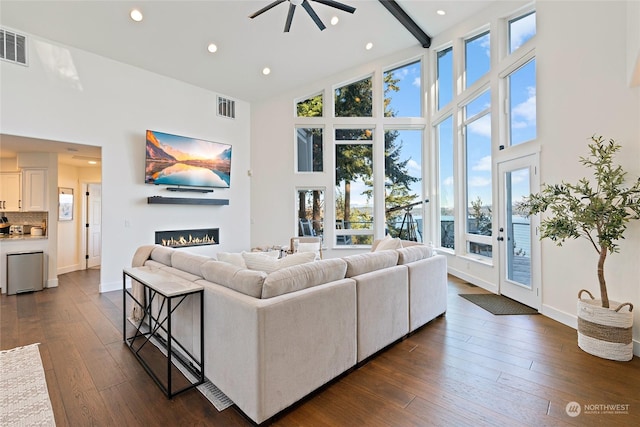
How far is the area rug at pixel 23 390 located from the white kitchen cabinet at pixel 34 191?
135 inches

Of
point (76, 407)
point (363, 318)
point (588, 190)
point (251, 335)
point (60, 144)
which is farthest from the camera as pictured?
point (60, 144)

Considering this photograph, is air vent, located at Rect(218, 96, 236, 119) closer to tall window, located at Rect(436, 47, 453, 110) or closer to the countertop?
the countertop

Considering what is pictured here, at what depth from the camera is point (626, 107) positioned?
2.76 meters

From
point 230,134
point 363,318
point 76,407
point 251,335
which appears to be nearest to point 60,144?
point 230,134

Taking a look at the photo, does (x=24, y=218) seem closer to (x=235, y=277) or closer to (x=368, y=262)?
(x=235, y=277)

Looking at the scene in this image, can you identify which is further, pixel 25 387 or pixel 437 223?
pixel 437 223

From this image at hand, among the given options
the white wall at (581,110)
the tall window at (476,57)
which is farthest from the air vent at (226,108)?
the white wall at (581,110)

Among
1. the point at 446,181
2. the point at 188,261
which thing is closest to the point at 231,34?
the point at 188,261

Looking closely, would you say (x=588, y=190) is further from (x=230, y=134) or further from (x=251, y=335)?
(x=230, y=134)

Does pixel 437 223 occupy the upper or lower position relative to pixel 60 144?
lower

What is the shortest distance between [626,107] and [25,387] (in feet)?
17.9

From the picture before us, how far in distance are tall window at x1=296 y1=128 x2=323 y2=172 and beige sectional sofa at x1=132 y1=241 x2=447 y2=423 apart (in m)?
4.49

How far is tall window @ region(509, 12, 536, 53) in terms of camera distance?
13.3ft

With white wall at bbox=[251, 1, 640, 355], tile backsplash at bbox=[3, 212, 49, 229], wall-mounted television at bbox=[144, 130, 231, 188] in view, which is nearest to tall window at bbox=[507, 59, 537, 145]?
white wall at bbox=[251, 1, 640, 355]
